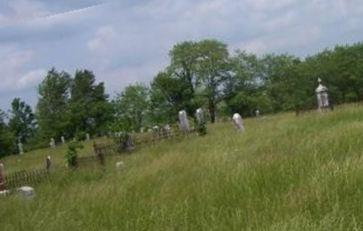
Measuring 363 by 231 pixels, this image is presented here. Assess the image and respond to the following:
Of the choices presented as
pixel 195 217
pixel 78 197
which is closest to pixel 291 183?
pixel 195 217

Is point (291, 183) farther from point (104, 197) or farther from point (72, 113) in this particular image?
point (72, 113)

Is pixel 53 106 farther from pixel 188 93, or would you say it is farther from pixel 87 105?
pixel 188 93

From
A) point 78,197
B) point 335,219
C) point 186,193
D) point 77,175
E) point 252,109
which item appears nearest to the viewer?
point 335,219

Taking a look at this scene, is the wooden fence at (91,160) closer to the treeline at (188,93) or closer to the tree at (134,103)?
the treeline at (188,93)

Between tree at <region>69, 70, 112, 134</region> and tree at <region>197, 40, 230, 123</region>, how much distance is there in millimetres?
12643

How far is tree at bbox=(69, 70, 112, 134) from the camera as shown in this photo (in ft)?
243

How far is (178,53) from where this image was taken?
79250 millimetres

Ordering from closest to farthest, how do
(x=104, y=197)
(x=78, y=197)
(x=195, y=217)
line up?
(x=195, y=217)
(x=104, y=197)
(x=78, y=197)

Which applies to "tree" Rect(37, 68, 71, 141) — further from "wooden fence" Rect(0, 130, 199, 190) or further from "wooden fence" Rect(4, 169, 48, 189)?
"wooden fence" Rect(4, 169, 48, 189)

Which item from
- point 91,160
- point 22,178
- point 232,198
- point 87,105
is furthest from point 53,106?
point 232,198

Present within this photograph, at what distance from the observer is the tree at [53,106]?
73.0 meters

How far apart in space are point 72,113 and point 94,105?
3.15 metres

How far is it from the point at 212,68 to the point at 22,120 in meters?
26.3

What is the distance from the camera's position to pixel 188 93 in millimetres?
73312
